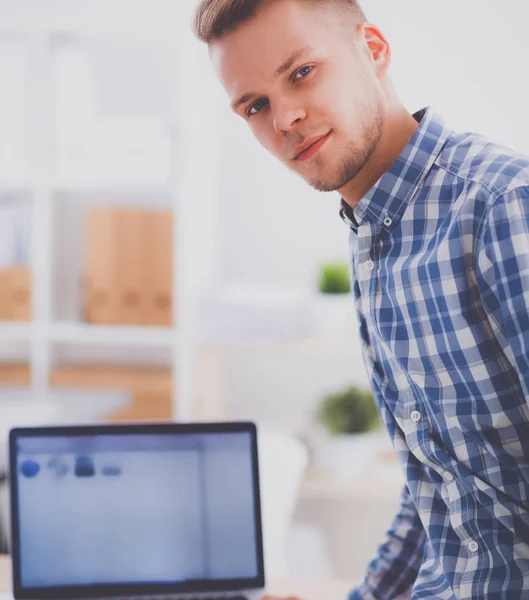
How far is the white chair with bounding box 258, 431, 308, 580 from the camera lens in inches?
67.9

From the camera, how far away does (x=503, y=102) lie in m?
2.60

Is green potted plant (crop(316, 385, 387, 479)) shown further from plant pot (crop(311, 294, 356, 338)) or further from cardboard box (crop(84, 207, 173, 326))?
cardboard box (crop(84, 207, 173, 326))

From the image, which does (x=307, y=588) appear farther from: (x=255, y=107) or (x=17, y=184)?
(x=17, y=184)

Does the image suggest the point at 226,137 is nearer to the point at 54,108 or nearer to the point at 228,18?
the point at 54,108

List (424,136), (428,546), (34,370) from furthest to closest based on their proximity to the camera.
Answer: (34,370) → (428,546) → (424,136)

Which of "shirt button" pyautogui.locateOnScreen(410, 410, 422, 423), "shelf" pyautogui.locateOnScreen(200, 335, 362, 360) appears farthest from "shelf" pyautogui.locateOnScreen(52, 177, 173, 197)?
"shirt button" pyautogui.locateOnScreen(410, 410, 422, 423)

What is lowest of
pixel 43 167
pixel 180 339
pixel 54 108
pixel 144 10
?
pixel 180 339

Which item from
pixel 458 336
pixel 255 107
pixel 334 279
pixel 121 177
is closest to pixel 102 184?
pixel 121 177

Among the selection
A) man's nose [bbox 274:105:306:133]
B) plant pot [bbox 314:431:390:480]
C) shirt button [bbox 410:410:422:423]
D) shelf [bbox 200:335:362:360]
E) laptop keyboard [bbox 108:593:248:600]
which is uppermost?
man's nose [bbox 274:105:306:133]

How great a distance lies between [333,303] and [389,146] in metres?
1.40

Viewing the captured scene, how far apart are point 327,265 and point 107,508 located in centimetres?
148

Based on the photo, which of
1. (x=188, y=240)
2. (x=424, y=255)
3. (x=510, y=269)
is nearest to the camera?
(x=510, y=269)

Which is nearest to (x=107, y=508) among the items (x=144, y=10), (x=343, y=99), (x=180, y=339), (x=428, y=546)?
(x=428, y=546)

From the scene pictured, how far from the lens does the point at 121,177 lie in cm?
259
